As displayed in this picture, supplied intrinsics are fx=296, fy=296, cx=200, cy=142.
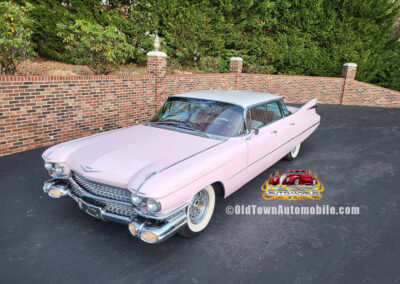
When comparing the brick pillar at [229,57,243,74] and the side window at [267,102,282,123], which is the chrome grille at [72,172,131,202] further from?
the brick pillar at [229,57,243,74]

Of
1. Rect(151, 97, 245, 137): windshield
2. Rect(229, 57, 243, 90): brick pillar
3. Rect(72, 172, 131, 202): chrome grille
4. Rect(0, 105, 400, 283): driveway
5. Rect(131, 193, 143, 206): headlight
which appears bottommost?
Rect(0, 105, 400, 283): driveway

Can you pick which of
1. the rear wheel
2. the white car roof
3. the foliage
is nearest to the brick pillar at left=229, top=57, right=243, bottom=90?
the foliage

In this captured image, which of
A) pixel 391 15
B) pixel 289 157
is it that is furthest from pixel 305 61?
pixel 289 157

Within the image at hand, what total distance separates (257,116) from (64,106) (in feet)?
14.5

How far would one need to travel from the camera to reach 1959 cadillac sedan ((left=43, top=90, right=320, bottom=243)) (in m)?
2.87

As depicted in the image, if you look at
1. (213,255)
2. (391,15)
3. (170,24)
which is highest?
(391,15)

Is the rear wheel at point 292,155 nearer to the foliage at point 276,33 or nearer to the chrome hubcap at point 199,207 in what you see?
the chrome hubcap at point 199,207

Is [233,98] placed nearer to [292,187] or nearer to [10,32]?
[292,187]

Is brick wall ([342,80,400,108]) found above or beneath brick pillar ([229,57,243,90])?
beneath

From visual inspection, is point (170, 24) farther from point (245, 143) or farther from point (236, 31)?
point (245, 143)

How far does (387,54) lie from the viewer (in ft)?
51.9

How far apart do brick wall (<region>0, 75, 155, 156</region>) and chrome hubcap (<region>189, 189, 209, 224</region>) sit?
4438mm

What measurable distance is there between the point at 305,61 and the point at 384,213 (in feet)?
42.1

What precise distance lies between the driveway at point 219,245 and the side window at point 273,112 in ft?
3.67
